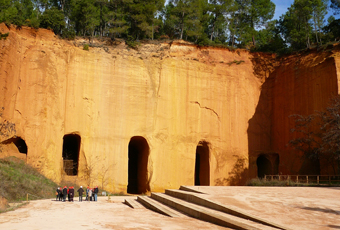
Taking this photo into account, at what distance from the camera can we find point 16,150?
23.3 meters

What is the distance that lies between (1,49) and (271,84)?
79.0 feet

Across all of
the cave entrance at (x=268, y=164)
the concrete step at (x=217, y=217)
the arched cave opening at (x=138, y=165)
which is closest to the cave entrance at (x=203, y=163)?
the arched cave opening at (x=138, y=165)

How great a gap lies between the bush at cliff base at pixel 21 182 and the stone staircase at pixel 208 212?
6.06 m

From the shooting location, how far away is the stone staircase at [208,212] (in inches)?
385

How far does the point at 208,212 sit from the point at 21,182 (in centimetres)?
1205

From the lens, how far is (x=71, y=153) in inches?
1153

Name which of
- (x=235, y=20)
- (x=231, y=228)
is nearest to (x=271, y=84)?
(x=235, y=20)

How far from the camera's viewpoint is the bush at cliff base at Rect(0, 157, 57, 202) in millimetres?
17328

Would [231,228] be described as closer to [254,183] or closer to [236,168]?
[254,183]

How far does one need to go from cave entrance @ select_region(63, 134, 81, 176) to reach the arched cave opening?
4.83 metres

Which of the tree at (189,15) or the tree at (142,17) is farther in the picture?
the tree at (189,15)

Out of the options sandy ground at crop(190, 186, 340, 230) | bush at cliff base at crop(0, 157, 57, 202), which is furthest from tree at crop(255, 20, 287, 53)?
bush at cliff base at crop(0, 157, 57, 202)

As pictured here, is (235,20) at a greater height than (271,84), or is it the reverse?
(235,20)

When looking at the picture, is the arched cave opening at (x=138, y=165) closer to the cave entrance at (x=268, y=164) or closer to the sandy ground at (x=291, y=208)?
the cave entrance at (x=268, y=164)
